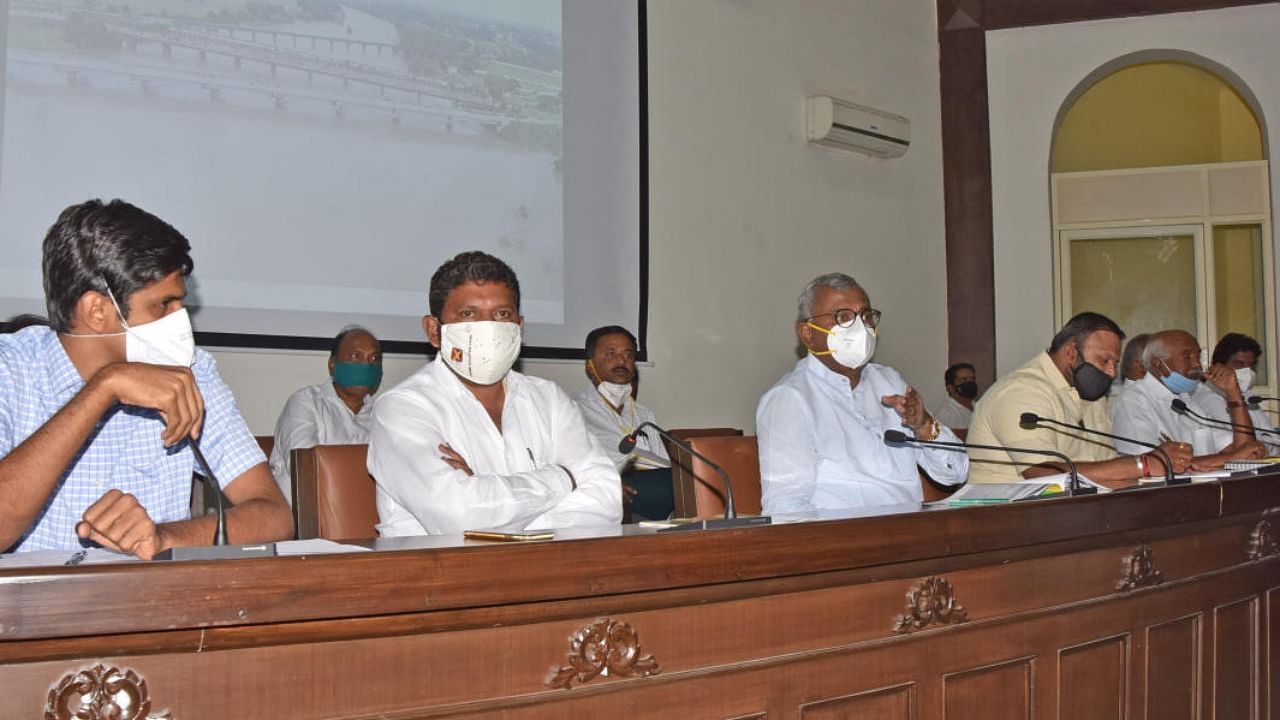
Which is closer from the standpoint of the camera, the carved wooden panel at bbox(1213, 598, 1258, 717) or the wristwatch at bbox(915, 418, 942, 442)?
the carved wooden panel at bbox(1213, 598, 1258, 717)

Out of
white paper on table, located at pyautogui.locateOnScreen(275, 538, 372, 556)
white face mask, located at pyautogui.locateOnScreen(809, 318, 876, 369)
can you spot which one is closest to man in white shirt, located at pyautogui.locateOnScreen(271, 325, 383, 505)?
white face mask, located at pyautogui.locateOnScreen(809, 318, 876, 369)

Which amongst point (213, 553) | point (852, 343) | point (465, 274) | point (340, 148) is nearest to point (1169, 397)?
point (852, 343)

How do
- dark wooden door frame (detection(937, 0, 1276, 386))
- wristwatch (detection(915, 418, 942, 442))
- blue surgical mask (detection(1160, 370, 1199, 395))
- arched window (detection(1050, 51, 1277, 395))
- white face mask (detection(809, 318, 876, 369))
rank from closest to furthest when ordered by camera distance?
wristwatch (detection(915, 418, 942, 442)) < white face mask (detection(809, 318, 876, 369)) < blue surgical mask (detection(1160, 370, 1199, 395)) < dark wooden door frame (detection(937, 0, 1276, 386)) < arched window (detection(1050, 51, 1277, 395))

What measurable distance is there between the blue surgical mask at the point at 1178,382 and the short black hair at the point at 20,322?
4.19 metres

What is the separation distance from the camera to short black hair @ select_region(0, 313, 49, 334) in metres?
4.00

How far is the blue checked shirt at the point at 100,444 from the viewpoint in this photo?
2025 millimetres

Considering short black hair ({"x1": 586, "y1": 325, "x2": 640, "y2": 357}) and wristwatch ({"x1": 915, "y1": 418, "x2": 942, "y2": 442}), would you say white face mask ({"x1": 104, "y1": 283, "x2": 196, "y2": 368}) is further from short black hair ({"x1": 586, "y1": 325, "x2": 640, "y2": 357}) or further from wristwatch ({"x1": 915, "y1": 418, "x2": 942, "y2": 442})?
short black hair ({"x1": 586, "y1": 325, "x2": 640, "y2": 357})

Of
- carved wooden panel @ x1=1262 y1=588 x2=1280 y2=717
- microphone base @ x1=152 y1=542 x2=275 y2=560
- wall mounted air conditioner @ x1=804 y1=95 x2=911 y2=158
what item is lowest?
carved wooden panel @ x1=1262 y1=588 x2=1280 y2=717

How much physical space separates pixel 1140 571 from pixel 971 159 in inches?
243

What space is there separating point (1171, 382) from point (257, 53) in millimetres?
3902

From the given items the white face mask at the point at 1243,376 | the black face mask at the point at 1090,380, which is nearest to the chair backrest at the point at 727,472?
the black face mask at the point at 1090,380

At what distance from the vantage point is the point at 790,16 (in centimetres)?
750

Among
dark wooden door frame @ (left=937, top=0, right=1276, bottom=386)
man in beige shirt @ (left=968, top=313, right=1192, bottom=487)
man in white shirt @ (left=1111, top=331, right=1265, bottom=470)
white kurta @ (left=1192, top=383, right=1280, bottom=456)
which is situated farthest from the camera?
dark wooden door frame @ (left=937, top=0, right=1276, bottom=386)

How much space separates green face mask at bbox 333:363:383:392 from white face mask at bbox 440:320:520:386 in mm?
2244
